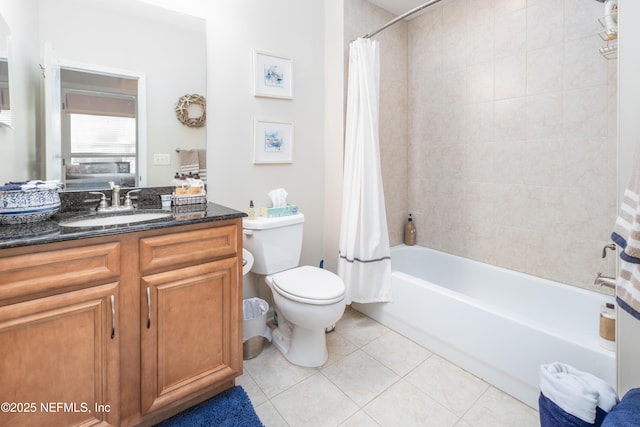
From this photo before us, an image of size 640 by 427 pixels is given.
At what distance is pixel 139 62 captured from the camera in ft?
5.57

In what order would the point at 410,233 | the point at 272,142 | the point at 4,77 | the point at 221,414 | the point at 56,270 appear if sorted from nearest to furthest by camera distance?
the point at 56,270, the point at 4,77, the point at 221,414, the point at 272,142, the point at 410,233

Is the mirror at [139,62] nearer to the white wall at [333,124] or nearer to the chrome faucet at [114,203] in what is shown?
the chrome faucet at [114,203]

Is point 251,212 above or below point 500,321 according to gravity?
above

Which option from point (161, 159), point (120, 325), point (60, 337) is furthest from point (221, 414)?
point (161, 159)

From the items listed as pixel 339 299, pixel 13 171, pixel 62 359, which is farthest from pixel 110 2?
pixel 339 299

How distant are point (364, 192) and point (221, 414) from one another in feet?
4.91

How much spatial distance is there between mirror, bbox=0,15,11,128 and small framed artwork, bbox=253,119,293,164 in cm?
118

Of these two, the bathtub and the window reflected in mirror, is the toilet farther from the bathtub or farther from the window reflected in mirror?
the window reflected in mirror

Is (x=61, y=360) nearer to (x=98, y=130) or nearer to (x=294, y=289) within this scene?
(x=294, y=289)

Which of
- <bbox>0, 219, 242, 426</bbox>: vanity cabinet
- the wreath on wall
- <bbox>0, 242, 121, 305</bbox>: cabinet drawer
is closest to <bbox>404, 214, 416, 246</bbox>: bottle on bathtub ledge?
<bbox>0, 219, 242, 426</bbox>: vanity cabinet

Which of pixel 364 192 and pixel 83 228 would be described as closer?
pixel 83 228

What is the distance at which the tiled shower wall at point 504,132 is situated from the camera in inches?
72.6


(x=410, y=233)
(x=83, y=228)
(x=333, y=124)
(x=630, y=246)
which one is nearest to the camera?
(x=630, y=246)

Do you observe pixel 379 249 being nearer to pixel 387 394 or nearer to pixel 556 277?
pixel 387 394
